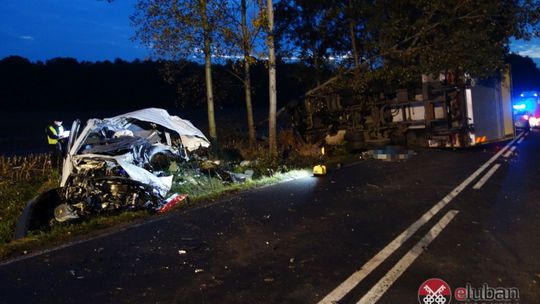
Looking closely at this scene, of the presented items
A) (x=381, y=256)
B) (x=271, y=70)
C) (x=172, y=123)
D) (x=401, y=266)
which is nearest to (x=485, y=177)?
(x=381, y=256)

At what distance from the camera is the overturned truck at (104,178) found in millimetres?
7219

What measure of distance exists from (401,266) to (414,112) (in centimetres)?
1130

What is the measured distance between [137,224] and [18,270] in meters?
2.01

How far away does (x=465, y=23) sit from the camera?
15.4m

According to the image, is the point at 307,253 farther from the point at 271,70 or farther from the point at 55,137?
the point at 55,137

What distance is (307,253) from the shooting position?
5.24m

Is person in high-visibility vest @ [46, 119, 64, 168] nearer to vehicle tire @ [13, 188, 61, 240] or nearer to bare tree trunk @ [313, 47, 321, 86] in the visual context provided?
vehicle tire @ [13, 188, 61, 240]

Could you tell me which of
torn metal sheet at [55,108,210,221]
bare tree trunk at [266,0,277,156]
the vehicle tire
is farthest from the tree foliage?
the vehicle tire

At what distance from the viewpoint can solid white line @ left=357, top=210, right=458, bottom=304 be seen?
405cm

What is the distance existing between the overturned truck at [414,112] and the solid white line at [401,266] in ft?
29.3

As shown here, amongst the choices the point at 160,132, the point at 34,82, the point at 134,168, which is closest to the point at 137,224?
the point at 134,168

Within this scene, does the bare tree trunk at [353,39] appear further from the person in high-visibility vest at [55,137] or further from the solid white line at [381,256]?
the person in high-visibility vest at [55,137]

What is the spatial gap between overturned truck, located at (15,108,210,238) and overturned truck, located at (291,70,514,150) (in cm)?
854

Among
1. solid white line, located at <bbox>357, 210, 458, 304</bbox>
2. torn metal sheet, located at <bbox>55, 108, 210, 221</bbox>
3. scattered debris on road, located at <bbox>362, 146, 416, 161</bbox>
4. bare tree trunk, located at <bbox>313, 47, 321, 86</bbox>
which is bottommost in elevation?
Result: solid white line, located at <bbox>357, 210, 458, 304</bbox>
